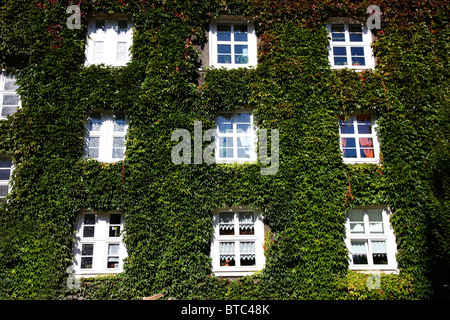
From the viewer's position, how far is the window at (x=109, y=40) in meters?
12.8

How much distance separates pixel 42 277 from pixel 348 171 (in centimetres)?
1008

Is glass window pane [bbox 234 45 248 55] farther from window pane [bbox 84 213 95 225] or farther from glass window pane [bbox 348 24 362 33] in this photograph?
window pane [bbox 84 213 95 225]

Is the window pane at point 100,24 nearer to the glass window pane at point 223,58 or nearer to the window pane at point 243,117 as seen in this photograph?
the glass window pane at point 223,58

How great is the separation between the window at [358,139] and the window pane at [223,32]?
509 centimetres

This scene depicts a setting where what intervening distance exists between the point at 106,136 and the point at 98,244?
3560mm

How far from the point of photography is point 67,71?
40.0 ft

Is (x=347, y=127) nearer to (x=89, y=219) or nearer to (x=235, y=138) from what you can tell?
(x=235, y=138)

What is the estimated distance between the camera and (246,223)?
39.3 ft

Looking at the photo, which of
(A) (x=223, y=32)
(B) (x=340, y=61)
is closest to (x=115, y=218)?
(A) (x=223, y=32)


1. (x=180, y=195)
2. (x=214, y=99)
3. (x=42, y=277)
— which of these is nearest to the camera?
(x=42, y=277)

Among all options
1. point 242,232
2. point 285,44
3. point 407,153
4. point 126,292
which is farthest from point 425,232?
point 126,292

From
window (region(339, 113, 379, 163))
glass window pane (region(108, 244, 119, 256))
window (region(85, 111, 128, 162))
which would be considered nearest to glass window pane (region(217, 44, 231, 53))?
window (region(85, 111, 128, 162))

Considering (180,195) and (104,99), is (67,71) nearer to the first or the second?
(104,99)

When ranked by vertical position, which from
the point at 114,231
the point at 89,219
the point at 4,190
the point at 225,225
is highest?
the point at 4,190
